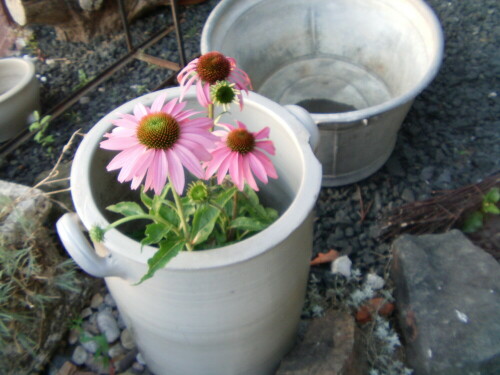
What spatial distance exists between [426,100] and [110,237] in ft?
6.07

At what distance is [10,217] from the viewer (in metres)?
1.51

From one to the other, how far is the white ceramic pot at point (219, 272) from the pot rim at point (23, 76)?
1.29 metres

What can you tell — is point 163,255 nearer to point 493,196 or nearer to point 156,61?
point 493,196

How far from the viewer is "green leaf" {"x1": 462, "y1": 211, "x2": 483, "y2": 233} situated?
1.85m

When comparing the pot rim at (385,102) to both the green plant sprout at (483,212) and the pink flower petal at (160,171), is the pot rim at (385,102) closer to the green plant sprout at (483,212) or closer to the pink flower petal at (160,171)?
the green plant sprout at (483,212)

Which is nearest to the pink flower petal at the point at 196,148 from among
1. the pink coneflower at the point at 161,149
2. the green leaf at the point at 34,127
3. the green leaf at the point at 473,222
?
the pink coneflower at the point at 161,149

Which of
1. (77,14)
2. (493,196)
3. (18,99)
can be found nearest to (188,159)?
(493,196)

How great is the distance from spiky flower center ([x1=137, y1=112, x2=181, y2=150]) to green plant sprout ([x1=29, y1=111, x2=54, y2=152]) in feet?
5.16

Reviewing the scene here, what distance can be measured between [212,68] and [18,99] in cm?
165

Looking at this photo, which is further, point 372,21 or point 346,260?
point 372,21

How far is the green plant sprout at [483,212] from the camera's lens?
6.02ft

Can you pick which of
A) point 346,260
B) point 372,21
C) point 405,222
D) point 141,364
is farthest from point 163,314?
point 372,21

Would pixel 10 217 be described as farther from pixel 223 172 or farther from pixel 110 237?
pixel 223 172

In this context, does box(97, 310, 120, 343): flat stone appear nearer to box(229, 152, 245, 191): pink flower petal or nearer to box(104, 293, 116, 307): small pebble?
box(104, 293, 116, 307): small pebble
